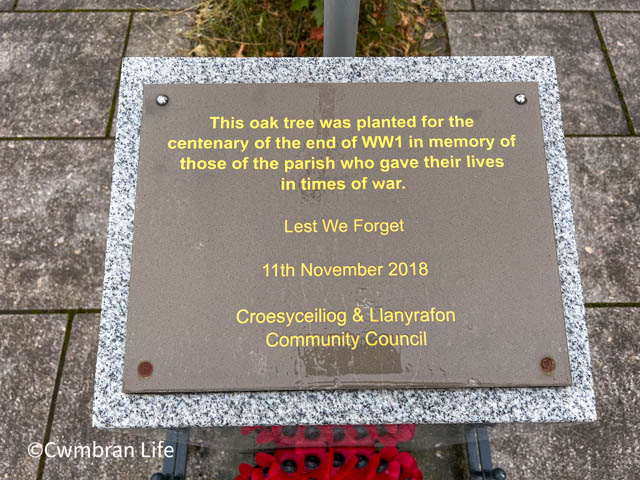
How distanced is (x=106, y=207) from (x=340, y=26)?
1759 mm

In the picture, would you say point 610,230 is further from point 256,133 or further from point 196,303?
point 196,303

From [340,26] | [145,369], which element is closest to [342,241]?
[145,369]

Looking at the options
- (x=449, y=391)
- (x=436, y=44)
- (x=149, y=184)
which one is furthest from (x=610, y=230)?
(x=149, y=184)

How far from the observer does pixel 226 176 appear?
1.66 m

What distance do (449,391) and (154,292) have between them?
3.25 feet

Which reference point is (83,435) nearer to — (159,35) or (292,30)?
(159,35)

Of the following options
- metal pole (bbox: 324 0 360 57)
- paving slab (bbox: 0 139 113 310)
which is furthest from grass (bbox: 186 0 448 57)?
metal pole (bbox: 324 0 360 57)

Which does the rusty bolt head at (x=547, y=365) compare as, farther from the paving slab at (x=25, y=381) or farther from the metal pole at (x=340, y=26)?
the paving slab at (x=25, y=381)

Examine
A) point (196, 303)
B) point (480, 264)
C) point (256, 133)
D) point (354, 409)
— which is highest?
point (256, 133)

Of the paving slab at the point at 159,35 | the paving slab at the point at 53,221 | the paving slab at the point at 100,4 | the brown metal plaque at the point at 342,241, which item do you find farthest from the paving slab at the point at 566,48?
the paving slab at the point at 53,221

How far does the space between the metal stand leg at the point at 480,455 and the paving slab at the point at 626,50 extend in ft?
7.24

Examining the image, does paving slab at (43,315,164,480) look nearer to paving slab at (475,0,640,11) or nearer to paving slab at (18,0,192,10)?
paving slab at (18,0,192,10)

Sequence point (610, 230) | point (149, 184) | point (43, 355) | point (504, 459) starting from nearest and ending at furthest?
point (149, 184) < point (504, 459) < point (43, 355) < point (610, 230)

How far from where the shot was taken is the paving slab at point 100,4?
350 centimetres
